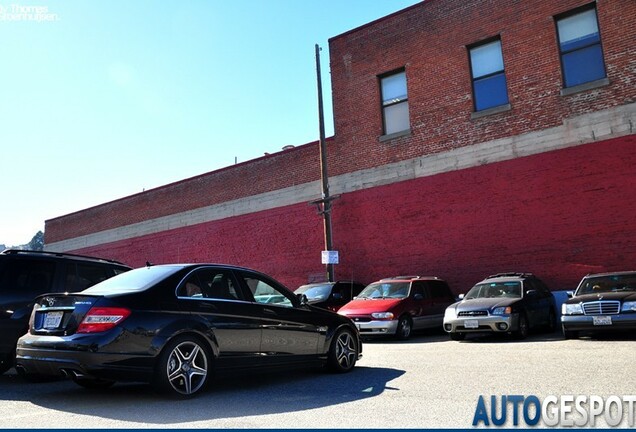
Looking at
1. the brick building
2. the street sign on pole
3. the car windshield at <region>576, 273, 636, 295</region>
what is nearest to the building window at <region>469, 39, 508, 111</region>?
the brick building

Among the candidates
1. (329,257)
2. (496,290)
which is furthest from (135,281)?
(329,257)

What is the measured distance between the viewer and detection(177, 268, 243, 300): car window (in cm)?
645

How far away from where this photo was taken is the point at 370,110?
20.0 metres

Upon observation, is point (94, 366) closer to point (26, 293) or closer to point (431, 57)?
point (26, 293)

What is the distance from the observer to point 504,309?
11.9m

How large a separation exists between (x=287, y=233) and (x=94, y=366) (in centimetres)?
1620

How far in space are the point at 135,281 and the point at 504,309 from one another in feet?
27.4

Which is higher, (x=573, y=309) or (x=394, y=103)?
(x=394, y=103)

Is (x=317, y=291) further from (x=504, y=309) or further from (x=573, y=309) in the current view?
(x=573, y=309)

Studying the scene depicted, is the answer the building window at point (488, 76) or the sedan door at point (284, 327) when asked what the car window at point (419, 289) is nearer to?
the building window at point (488, 76)

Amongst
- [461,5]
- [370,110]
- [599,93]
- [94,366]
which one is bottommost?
[94,366]

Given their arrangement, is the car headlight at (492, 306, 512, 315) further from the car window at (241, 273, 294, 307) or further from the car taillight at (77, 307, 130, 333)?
the car taillight at (77, 307, 130, 333)

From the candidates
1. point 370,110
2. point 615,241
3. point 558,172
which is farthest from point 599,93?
point 370,110

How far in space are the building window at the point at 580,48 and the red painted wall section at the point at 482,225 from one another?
2.19 metres
